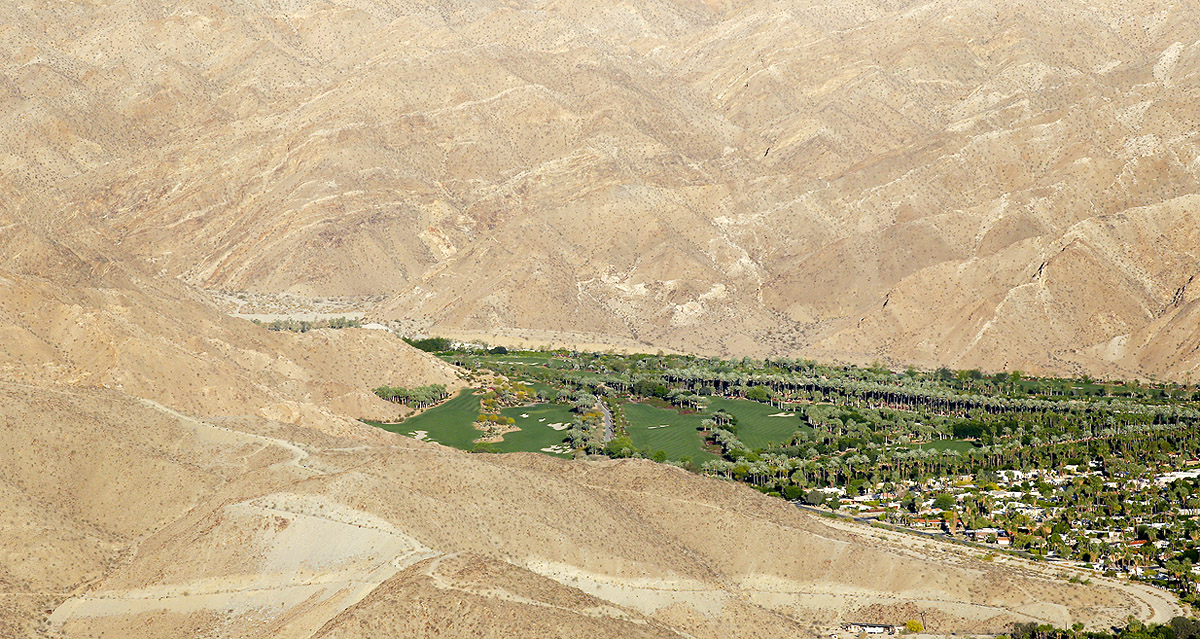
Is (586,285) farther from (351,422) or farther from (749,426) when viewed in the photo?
(351,422)

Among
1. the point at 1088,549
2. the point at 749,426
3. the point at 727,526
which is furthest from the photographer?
the point at 749,426

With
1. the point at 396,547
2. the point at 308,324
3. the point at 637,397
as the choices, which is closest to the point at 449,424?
the point at 637,397

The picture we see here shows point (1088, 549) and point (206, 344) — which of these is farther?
point (206, 344)

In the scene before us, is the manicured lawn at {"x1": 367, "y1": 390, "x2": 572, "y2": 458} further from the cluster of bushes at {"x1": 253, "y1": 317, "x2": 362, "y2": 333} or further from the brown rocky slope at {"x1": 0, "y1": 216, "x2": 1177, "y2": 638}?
the cluster of bushes at {"x1": 253, "y1": 317, "x2": 362, "y2": 333}


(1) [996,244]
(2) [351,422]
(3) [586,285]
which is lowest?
(2) [351,422]

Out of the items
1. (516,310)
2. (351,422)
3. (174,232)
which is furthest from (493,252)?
(351,422)

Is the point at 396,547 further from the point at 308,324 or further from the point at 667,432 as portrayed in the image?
the point at 308,324

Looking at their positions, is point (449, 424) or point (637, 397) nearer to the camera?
point (449, 424)
